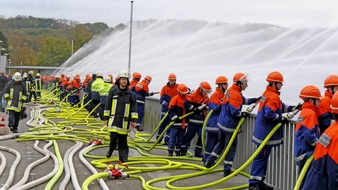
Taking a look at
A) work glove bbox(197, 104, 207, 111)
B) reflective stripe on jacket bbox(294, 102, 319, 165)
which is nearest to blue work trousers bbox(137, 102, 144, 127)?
work glove bbox(197, 104, 207, 111)

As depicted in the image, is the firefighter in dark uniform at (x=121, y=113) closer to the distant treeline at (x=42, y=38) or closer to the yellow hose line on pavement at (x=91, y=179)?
the yellow hose line on pavement at (x=91, y=179)

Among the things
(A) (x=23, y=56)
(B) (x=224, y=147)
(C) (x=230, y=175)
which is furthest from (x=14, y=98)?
(A) (x=23, y=56)

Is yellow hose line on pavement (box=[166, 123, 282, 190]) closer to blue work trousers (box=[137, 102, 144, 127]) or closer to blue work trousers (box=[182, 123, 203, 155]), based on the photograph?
blue work trousers (box=[182, 123, 203, 155])

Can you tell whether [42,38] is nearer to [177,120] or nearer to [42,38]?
[42,38]

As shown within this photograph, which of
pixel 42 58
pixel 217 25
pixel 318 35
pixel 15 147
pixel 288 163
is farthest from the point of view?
pixel 42 58

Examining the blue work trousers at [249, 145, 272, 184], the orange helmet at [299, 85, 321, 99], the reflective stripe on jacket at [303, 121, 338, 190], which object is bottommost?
the blue work trousers at [249, 145, 272, 184]

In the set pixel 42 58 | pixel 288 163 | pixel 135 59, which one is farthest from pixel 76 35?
pixel 288 163

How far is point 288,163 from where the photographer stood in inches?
301

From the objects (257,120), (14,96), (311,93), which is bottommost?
(257,120)

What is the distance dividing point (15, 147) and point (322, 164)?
8.93 m

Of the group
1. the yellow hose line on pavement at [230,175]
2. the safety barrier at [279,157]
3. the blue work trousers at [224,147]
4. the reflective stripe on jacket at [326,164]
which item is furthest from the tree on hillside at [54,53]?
the reflective stripe on jacket at [326,164]

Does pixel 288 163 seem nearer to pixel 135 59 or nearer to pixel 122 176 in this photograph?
pixel 122 176

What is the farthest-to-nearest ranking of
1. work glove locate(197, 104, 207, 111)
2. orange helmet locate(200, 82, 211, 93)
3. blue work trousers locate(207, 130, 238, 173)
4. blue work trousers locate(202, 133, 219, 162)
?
work glove locate(197, 104, 207, 111)
orange helmet locate(200, 82, 211, 93)
blue work trousers locate(202, 133, 219, 162)
blue work trousers locate(207, 130, 238, 173)

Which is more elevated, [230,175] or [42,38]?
[42,38]
